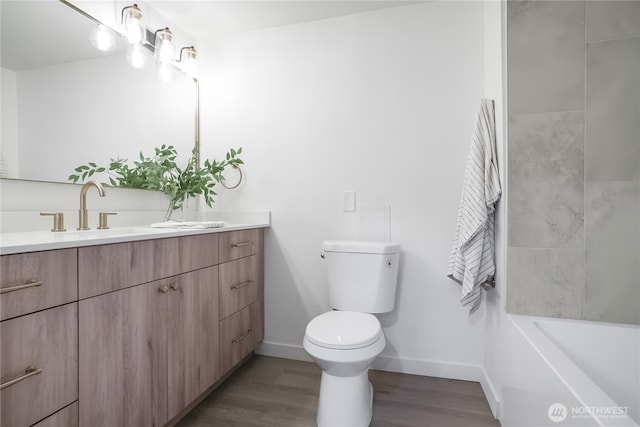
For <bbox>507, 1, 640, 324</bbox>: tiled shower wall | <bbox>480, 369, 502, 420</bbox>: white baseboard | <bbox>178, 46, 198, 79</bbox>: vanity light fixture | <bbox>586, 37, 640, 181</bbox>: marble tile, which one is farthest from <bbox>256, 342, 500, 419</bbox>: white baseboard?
<bbox>178, 46, 198, 79</bbox>: vanity light fixture

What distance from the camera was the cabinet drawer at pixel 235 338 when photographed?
5.50 ft

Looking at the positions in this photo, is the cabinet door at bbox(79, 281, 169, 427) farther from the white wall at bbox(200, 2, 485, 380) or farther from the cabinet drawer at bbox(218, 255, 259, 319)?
the white wall at bbox(200, 2, 485, 380)

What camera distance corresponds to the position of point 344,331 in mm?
1418

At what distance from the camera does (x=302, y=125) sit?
2.12 metres

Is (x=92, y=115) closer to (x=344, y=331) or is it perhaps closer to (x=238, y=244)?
(x=238, y=244)

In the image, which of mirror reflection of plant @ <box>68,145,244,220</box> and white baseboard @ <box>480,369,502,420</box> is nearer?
white baseboard @ <box>480,369,502,420</box>

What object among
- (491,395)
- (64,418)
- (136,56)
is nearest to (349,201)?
(491,395)

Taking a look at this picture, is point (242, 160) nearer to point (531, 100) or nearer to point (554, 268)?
point (531, 100)

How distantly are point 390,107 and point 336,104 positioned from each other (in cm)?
34

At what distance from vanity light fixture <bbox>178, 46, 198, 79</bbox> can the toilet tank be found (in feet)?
4.96

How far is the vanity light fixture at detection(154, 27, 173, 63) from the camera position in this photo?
76.5 inches

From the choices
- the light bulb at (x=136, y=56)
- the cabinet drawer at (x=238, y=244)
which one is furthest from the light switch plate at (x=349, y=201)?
the light bulb at (x=136, y=56)

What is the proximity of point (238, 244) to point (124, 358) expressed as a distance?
831 millimetres

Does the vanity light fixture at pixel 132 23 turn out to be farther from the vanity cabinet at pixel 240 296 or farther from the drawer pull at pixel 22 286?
the drawer pull at pixel 22 286
